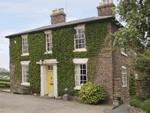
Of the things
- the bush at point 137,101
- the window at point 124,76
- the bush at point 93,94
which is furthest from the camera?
the window at point 124,76

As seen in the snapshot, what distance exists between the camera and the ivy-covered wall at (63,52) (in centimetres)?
1238

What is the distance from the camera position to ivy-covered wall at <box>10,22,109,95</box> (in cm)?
1238

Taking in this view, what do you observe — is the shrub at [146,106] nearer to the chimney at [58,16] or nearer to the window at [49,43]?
the window at [49,43]

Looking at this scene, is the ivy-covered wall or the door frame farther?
the door frame

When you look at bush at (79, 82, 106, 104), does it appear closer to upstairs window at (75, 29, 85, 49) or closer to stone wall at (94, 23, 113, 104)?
stone wall at (94, 23, 113, 104)

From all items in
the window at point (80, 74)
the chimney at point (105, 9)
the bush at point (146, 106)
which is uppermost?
the chimney at point (105, 9)

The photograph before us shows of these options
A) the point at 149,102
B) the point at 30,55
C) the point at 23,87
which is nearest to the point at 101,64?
the point at 149,102

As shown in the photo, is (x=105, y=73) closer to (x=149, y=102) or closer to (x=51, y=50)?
(x=149, y=102)

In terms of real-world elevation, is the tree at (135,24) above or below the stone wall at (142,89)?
above

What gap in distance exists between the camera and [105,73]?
1195cm

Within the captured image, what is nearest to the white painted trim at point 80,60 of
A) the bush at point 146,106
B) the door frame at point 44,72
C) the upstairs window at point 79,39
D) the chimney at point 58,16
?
the upstairs window at point 79,39

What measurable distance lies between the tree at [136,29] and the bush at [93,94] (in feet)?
11.0

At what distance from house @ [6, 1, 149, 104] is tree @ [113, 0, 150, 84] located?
1233mm

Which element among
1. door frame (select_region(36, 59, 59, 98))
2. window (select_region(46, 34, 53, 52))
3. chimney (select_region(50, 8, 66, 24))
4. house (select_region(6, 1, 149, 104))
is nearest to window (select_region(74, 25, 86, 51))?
house (select_region(6, 1, 149, 104))
